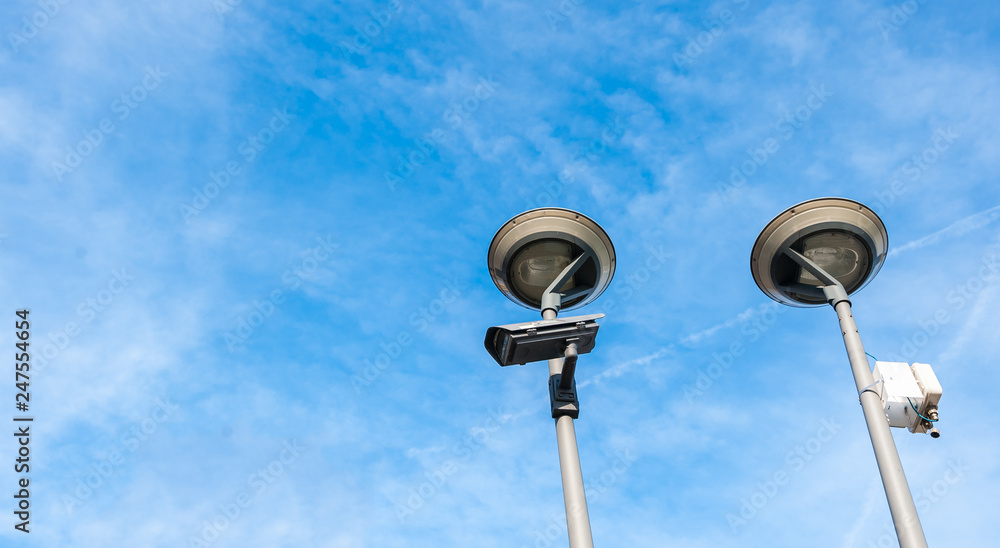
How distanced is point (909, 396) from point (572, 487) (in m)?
2.91

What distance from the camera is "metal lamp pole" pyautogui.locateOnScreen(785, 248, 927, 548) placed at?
552cm

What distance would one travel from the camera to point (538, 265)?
748cm

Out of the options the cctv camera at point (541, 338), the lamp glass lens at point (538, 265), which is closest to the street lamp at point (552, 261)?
the lamp glass lens at point (538, 265)

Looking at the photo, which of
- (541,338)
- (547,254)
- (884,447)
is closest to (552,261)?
(547,254)

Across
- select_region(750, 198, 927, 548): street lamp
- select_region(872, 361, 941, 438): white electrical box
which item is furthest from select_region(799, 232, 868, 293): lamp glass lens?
select_region(872, 361, 941, 438): white electrical box

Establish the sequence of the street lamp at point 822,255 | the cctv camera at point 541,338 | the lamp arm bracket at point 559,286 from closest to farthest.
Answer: the cctv camera at point 541,338 < the lamp arm bracket at point 559,286 < the street lamp at point 822,255

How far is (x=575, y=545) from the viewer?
548 centimetres

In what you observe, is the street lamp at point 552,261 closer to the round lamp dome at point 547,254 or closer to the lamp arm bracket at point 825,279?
the round lamp dome at point 547,254

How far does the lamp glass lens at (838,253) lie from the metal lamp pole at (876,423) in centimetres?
11

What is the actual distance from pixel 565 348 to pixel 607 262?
1737mm

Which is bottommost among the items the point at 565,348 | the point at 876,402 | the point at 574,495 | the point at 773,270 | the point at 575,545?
the point at 575,545

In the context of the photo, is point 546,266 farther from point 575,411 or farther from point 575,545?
point 575,545

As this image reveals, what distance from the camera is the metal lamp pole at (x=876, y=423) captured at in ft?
18.1

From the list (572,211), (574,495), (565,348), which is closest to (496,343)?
(565,348)
